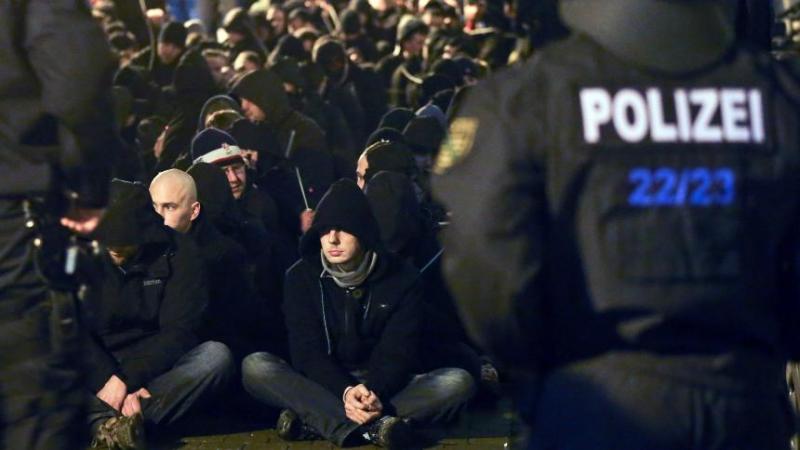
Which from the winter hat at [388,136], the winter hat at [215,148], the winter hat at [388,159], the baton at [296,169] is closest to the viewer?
the winter hat at [388,159]

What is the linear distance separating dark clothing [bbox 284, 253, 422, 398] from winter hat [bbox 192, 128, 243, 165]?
6.11 feet

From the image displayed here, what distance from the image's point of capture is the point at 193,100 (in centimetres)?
1283

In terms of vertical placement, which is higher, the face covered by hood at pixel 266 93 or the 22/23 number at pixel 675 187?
the 22/23 number at pixel 675 187

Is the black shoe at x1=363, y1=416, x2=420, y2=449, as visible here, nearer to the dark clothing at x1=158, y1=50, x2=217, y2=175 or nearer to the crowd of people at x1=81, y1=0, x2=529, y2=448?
the crowd of people at x1=81, y1=0, x2=529, y2=448

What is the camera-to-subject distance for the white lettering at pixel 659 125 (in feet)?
11.7

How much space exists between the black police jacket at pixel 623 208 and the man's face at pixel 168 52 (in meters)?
10.7

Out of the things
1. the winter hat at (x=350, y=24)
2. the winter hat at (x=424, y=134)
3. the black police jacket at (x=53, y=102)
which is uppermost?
the black police jacket at (x=53, y=102)

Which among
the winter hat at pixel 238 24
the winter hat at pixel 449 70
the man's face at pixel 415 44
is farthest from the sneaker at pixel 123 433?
the man's face at pixel 415 44

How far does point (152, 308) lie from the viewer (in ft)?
26.9

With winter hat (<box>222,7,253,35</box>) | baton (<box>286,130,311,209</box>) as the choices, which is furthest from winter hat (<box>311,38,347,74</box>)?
baton (<box>286,130,311,209</box>)

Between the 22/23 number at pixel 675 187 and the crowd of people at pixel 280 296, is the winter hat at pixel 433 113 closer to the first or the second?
the crowd of people at pixel 280 296

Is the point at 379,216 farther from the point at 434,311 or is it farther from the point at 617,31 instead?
the point at 617,31

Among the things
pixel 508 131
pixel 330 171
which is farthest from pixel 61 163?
pixel 330 171

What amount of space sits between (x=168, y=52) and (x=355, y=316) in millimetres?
6483
